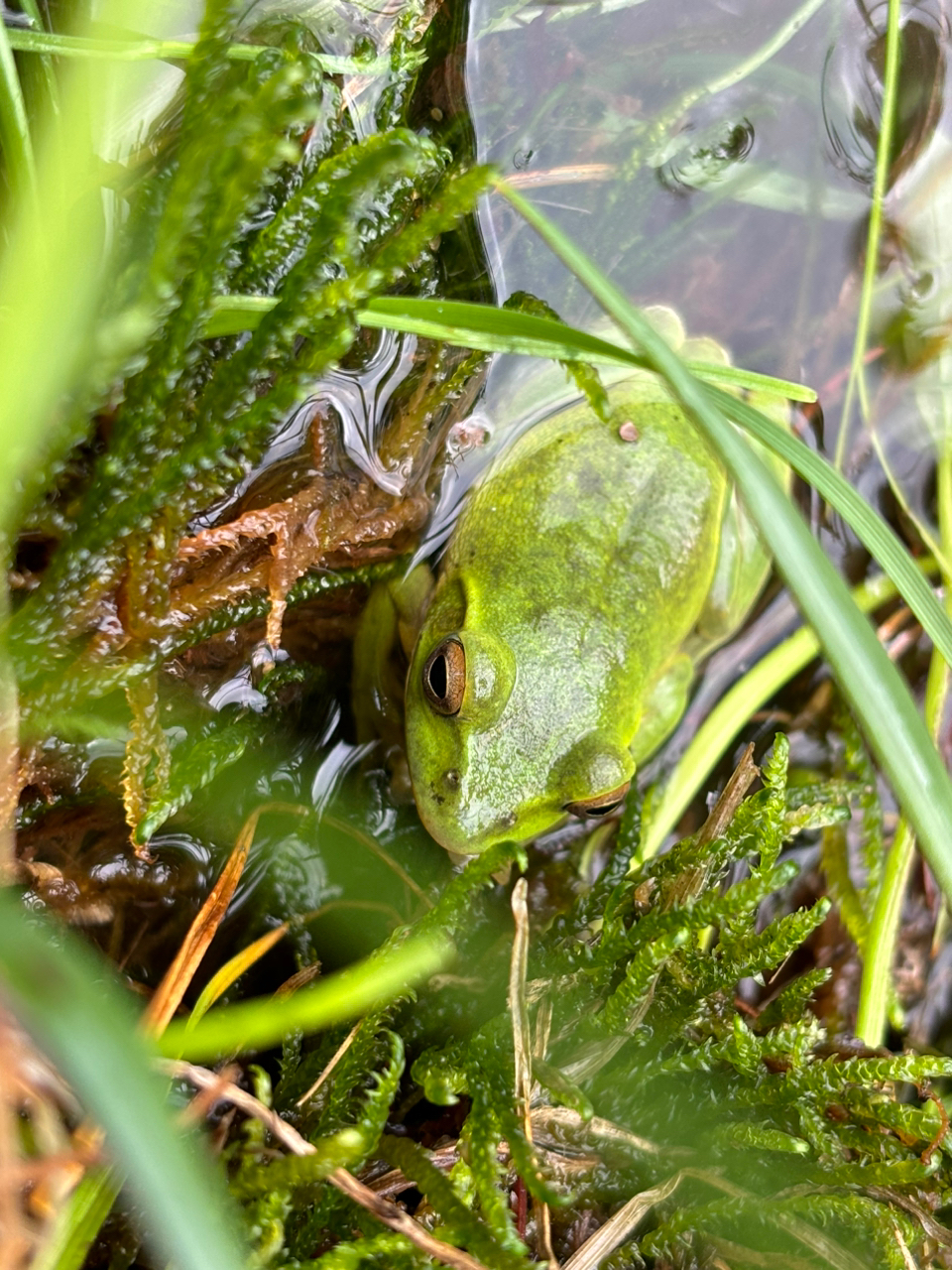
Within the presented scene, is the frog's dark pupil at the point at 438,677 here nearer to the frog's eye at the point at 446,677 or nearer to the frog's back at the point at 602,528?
the frog's eye at the point at 446,677

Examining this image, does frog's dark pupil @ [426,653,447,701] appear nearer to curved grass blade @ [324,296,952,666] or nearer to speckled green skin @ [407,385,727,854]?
speckled green skin @ [407,385,727,854]

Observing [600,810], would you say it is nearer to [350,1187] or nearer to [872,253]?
[350,1187]

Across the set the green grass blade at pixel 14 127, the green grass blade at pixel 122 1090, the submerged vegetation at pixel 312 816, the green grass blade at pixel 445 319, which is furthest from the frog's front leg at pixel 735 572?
the green grass blade at pixel 122 1090

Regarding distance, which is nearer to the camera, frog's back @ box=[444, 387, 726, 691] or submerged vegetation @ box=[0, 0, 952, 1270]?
submerged vegetation @ box=[0, 0, 952, 1270]

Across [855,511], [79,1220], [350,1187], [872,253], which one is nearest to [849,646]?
[855,511]

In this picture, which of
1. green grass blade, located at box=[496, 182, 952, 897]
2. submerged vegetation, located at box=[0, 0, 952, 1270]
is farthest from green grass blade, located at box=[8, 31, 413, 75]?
green grass blade, located at box=[496, 182, 952, 897]

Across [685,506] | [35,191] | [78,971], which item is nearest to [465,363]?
[685,506]

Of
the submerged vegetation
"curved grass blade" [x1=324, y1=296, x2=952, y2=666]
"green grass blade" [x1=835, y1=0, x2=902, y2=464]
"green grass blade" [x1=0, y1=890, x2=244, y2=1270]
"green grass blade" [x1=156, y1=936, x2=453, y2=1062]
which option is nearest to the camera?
"green grass blade" [x1=0, y1=890, x2=244, y2=1270]
